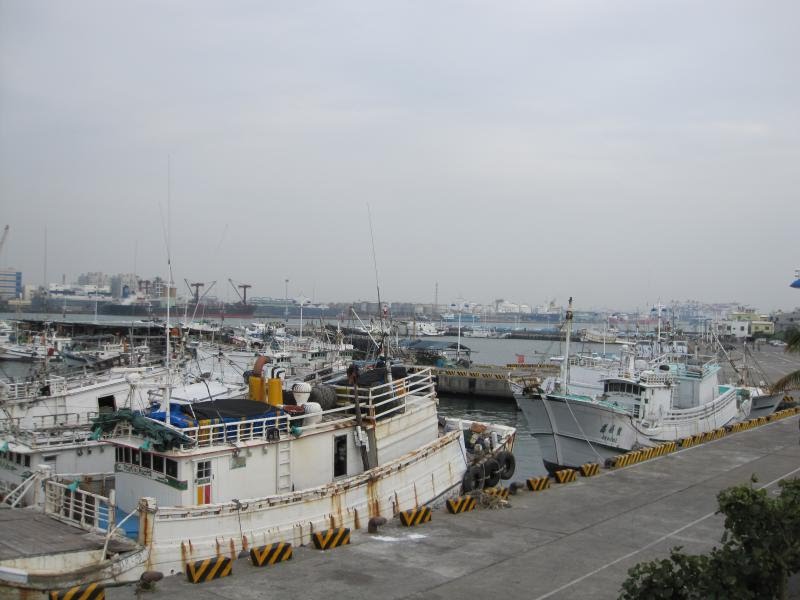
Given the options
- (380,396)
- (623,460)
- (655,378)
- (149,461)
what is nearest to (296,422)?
(380,396)

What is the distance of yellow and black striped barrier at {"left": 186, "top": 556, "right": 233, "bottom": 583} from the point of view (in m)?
11.6

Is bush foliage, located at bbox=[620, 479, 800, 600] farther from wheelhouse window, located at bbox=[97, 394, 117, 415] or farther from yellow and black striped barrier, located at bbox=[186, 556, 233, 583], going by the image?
wheelhouse window, located at bbox=[97, 394, 117, 415]

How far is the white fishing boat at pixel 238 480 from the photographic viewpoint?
1197 centimetres

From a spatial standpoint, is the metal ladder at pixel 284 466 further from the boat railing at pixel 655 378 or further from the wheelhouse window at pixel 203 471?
the boat railing at pixel 655 378

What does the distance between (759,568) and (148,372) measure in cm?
2591

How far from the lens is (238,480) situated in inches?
542

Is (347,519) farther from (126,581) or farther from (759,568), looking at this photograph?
(759,568)

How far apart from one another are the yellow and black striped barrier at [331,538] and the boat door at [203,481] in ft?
7.47

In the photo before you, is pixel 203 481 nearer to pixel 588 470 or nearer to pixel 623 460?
pixel 588 470

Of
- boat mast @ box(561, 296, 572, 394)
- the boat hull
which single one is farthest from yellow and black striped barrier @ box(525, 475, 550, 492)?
the boat hull

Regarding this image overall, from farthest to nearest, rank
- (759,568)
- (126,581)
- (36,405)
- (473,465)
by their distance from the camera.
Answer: (36,405), (473,465), (126,581), (759,568)

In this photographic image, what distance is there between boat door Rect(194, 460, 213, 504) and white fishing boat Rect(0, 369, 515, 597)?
0.06ft

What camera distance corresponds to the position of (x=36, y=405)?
22.9m

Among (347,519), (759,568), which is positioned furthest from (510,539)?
(759,568)
